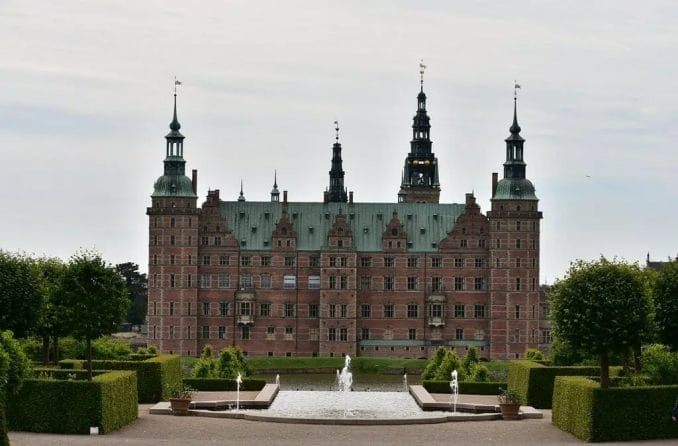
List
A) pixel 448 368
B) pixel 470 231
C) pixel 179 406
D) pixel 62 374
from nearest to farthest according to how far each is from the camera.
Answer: pixel 62 374 → pixel 179 406 → pixel 448 368 → pixel 470 231

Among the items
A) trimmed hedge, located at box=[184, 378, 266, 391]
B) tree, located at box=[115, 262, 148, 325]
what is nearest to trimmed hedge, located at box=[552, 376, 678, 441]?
trimmed hedge, located at box=[184, 378, 266, 391]

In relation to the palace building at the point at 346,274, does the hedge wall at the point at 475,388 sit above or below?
below

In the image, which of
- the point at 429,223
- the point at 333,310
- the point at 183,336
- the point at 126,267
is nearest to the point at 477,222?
the point at 429,223

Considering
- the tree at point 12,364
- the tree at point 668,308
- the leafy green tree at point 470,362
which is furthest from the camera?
the leafy green tree at point 470,362

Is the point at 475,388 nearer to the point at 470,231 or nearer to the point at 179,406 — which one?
the point at 179,406

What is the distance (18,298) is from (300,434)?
49.4ft

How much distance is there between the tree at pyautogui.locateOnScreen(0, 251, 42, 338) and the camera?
183 feet

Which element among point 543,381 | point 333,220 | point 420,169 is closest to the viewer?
point 543,381

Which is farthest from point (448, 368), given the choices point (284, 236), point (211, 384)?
point (284, 236)

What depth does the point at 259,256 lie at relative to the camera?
123 metres

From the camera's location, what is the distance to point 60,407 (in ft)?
146

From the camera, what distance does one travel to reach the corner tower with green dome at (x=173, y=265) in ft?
394

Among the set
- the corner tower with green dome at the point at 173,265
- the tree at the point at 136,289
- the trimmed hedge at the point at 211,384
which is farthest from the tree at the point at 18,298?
the tree at the point at 136,289

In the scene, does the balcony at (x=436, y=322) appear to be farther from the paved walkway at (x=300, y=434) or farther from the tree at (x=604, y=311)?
the tree at (x=604, y=311)
